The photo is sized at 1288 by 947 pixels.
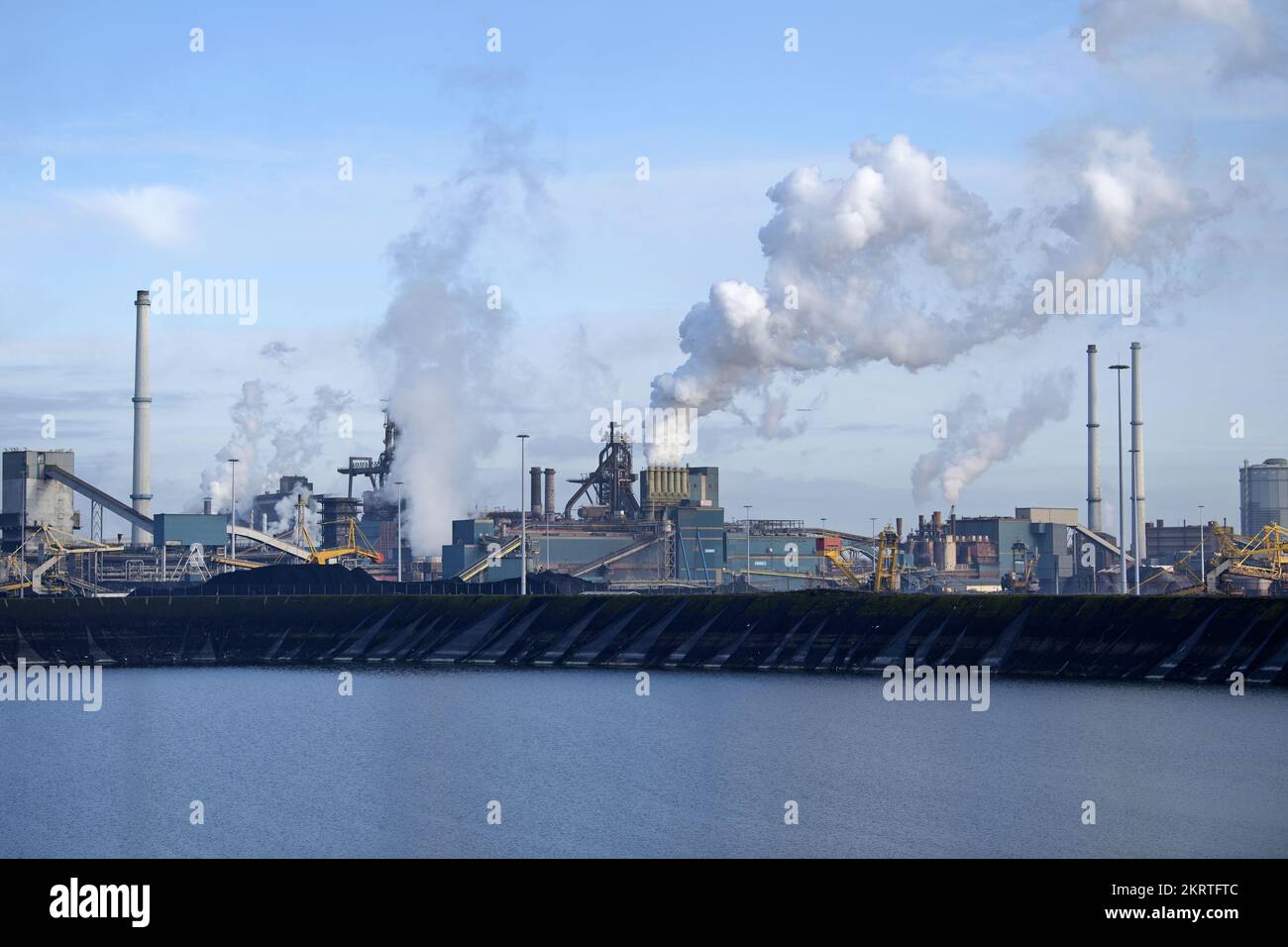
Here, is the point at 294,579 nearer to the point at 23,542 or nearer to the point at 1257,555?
the point at 23,542

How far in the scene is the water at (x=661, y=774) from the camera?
49.1 m

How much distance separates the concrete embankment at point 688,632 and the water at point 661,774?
5.79 metres

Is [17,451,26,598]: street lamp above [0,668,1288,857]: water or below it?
above

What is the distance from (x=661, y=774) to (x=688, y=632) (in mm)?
56314

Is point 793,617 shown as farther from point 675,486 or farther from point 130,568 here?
point 130,568

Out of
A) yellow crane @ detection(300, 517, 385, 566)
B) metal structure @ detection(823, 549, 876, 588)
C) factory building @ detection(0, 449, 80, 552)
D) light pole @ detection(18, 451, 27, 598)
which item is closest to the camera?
metal structure @ detection(823, 549, 876, 588)

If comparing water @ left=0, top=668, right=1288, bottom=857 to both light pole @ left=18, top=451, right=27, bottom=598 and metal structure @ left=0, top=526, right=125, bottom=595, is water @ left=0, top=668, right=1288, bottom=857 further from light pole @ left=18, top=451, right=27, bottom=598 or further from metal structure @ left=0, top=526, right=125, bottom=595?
light pole @ left=18, top=451, right=27, bottom=598

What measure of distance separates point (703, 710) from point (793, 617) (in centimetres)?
3220

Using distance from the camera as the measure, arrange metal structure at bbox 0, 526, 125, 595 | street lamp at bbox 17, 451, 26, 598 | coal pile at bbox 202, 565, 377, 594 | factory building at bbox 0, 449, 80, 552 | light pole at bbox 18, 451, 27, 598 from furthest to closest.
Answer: factory building at bbox 0, 449, 80, 552
light pole at bbox 18, 451, 27, 598
street lamp at bbox 17, 451, 26, 598
metal structure at bbox 0, 526, 125, 595
coal pile at bbox 202, 565, 377, 594

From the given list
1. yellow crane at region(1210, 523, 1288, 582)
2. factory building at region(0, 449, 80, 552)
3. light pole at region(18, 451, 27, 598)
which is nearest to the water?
yellow crane at region(1210, 523, 1288, 582)

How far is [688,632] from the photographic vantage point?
119 meters

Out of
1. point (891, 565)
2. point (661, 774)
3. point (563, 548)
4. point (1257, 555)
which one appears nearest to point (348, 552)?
point (563, 548)

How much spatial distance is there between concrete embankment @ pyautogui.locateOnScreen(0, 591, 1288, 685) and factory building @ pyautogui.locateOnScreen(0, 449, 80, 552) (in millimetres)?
40201

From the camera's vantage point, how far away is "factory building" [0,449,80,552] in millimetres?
168750
